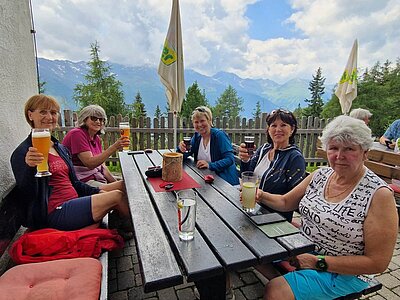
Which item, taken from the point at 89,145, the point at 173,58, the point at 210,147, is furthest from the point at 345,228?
the point at 173,58

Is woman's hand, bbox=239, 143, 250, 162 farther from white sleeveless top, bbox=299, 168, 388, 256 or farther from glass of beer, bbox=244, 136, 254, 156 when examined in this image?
white sleeveless top, bbox=299, 168, 388, 256

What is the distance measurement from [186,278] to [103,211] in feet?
4.10

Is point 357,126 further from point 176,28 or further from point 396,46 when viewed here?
point 396,46

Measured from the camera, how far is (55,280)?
1.25 metres

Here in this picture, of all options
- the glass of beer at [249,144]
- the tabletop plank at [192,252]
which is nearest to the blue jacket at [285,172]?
the glass of beer at [249,144]

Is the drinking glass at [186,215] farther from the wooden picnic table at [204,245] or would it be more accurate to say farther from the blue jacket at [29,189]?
the blue jacket at [29,189]

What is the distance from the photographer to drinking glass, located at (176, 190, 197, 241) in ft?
3.69

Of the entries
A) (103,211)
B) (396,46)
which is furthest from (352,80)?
(396,46)

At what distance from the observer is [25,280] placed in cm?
124

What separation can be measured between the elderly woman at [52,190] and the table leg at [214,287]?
3.69 feet

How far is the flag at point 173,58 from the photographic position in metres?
3.57

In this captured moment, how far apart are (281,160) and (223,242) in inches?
41.3

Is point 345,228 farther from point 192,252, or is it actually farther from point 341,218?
point 192,252

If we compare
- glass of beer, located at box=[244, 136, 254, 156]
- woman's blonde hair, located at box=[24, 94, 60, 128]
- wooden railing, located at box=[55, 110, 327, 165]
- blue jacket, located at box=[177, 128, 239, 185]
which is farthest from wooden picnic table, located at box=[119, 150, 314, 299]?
wooden railing, located at box=[55, 110, 327, 165]
